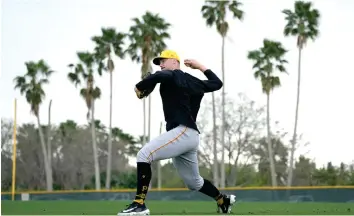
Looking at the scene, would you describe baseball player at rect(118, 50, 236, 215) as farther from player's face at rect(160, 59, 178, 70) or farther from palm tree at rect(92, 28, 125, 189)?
palm tree at rect(92, 28, 125, 189)

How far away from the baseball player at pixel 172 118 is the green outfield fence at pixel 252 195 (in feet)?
66.7

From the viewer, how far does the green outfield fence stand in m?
28.0

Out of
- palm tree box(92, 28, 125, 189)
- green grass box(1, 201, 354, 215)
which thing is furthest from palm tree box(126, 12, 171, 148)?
green grass box(1, 201, 354, 215)

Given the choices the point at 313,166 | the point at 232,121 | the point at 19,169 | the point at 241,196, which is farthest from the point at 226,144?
the point at 241,196

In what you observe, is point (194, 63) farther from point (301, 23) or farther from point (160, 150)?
point (301, 23)

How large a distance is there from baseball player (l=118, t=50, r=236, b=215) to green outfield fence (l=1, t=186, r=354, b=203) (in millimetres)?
20317

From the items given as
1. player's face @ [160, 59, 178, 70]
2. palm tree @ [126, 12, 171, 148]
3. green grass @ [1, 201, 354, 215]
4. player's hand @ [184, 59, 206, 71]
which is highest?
palm tree @ [126, 12, 171, 148]

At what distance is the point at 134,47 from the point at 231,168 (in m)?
17.5

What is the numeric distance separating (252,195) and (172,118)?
79.4 feet

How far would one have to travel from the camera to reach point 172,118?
762 cm

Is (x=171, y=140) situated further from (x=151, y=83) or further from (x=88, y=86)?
(x=88, y=86)

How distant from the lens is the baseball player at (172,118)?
7371 mm

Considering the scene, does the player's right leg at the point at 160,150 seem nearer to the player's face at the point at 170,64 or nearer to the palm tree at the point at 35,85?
the player's face at the point at 170,64

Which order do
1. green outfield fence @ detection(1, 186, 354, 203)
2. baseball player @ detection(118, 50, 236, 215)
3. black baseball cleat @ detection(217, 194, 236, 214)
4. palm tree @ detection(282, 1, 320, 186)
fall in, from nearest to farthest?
baseball player @ detection(118, 50, 236, 215)
black baseball cleat @ detection(217, 194, 236, 214)
green outfield fence @ detection(1, 186, 354, 203)
palm tree @ detection(282, 1, 320, 186)
